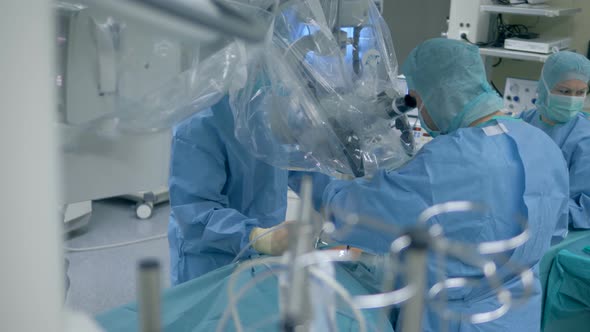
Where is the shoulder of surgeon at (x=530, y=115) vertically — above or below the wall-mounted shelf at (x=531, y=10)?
below

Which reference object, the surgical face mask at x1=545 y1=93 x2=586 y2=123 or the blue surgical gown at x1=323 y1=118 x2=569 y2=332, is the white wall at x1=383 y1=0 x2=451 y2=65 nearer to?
the surgical face mask at x1=545 y1=93 x2=586 y2=123

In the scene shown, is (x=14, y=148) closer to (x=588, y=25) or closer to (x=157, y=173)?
(x=157, y=173)

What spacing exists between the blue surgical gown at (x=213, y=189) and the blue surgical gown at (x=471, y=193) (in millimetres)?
341

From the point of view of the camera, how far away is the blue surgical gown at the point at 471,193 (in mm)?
1255

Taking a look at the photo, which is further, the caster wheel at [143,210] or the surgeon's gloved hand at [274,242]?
the caster wheel at [143,210]

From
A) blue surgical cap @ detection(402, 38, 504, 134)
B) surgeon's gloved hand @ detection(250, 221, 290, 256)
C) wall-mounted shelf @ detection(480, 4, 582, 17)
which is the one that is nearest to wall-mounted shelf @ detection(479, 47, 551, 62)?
wall-mounted shelf @ detection(480, 4, 582, 17)

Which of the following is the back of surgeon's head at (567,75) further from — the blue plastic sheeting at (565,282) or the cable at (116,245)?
the cable at (116,245)

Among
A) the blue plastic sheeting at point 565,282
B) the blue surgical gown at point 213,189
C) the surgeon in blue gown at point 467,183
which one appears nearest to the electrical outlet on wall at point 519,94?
the blue plastic sheeting at point 565,282

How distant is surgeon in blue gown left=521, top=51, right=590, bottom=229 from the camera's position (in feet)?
7.93

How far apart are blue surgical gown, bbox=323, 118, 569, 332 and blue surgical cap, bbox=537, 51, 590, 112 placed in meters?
1.23

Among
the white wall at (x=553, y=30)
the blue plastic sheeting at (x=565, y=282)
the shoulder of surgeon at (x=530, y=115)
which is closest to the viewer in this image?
the blue plastic sheeting at (x=565, y=282)

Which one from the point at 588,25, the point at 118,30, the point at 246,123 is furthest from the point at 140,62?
the point at 588,25

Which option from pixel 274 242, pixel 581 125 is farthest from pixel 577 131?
pixel 274 242

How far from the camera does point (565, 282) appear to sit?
222 centimetres
